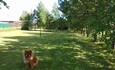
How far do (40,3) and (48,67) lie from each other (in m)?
62.9

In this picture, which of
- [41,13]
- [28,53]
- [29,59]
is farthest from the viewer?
[41,13]

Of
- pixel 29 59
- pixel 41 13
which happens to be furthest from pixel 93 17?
pixel 41 13

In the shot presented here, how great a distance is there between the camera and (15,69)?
39.7ft

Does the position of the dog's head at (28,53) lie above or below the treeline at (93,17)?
below

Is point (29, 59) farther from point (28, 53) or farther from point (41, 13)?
point (41, 13)

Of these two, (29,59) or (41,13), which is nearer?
(29,59)

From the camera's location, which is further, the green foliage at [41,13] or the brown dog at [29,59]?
the green foliage at [41,13]

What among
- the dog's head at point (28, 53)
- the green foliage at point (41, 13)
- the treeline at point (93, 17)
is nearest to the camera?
the dog's head at point (28, 53)

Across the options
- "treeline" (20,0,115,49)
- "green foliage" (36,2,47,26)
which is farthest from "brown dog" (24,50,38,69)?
"green foliage" (36,2,47,26)

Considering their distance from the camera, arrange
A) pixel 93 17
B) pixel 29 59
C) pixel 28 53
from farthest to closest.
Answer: pixel 93 17, pixel 29 59, pixel 28 53

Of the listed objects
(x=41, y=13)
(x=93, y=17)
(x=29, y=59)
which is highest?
(x=41, y=13)

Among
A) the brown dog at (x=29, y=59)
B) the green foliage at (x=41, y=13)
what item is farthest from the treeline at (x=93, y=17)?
the green foliage at (x=41, y=13)

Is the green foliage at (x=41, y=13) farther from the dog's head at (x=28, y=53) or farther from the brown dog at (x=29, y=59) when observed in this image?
the dog's head at (x=28, y=53)

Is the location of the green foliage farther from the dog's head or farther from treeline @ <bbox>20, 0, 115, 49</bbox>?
the dog's head
